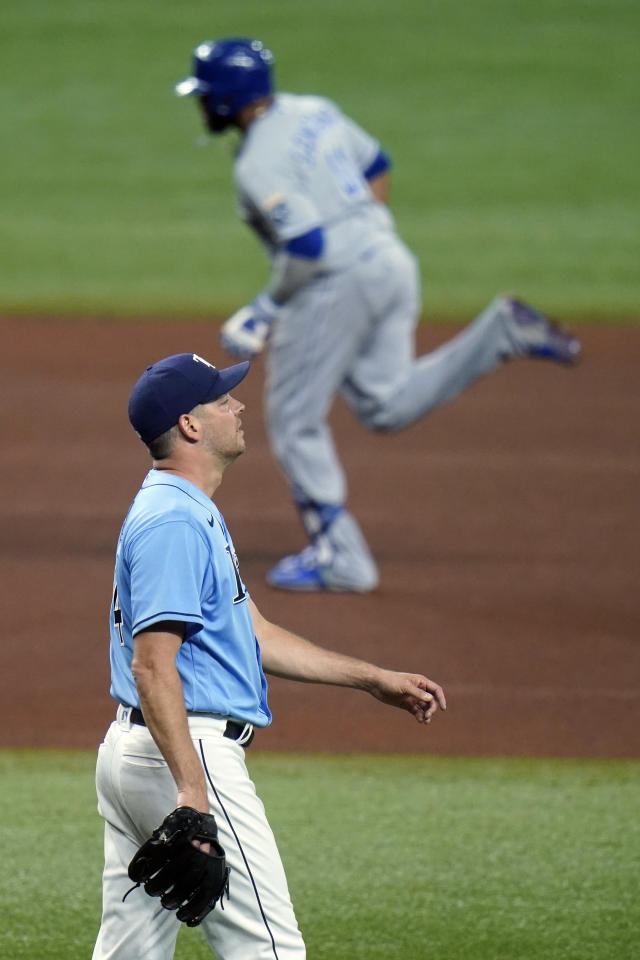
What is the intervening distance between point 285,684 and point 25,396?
6739 mm

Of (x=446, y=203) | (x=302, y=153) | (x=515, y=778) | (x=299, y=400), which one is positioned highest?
(x=302, y=153)

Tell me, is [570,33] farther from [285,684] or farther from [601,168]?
[285,684]

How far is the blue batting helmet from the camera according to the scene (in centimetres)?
851

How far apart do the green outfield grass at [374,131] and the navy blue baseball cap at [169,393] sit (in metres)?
13.1

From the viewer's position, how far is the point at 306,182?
858cm

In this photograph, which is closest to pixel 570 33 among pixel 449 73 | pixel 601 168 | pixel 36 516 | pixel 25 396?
pixel 449 73

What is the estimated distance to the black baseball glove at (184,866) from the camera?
141 inches

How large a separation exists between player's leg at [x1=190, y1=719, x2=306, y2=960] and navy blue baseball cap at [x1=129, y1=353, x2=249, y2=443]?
789 mm

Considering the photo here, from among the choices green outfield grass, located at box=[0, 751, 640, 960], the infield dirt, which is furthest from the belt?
the infield dirt

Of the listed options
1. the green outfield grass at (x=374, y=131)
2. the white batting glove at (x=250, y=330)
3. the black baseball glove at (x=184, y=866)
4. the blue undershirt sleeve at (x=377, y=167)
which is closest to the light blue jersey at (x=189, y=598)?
the black baseball glove at (x=184, y=866)

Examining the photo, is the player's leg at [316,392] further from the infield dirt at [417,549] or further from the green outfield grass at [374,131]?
the green outfield grass at [374,131]

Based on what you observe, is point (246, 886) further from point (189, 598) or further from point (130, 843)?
point (189, 598)

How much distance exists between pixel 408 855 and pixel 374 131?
1947 cm

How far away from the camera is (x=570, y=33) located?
28297 millimetres
